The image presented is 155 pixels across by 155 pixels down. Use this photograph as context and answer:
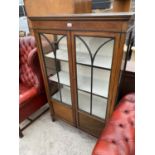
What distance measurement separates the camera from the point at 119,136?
0.95m

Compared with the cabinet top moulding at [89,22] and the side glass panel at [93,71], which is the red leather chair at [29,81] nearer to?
the cabinet top moulding at [89,22]

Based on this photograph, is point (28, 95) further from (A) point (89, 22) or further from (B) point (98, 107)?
(A) point (89, 22)

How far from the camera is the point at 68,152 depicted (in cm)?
163

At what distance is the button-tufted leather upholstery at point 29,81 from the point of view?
1.73 metres

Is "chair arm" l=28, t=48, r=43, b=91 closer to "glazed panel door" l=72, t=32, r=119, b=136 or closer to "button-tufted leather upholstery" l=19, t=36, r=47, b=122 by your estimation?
"button-tufted leather upholstery" l=19, t=36, r=47, b=122

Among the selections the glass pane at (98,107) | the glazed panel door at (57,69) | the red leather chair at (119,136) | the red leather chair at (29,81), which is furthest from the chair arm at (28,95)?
the red leather chair at (119,136)

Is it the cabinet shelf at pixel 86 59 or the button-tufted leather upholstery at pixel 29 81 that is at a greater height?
the cabinet shelf at pixel 86 59

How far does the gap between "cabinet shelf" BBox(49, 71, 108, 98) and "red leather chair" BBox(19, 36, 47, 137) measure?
0.95 feet

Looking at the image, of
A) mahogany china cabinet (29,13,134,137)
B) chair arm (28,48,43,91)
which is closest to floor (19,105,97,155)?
mahogany china cabinet (29,13,134,137)

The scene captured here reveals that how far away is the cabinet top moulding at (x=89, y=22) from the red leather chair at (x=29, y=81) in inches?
19.8

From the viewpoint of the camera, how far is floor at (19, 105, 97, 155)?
65.1 inches

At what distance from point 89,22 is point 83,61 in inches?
15.3
